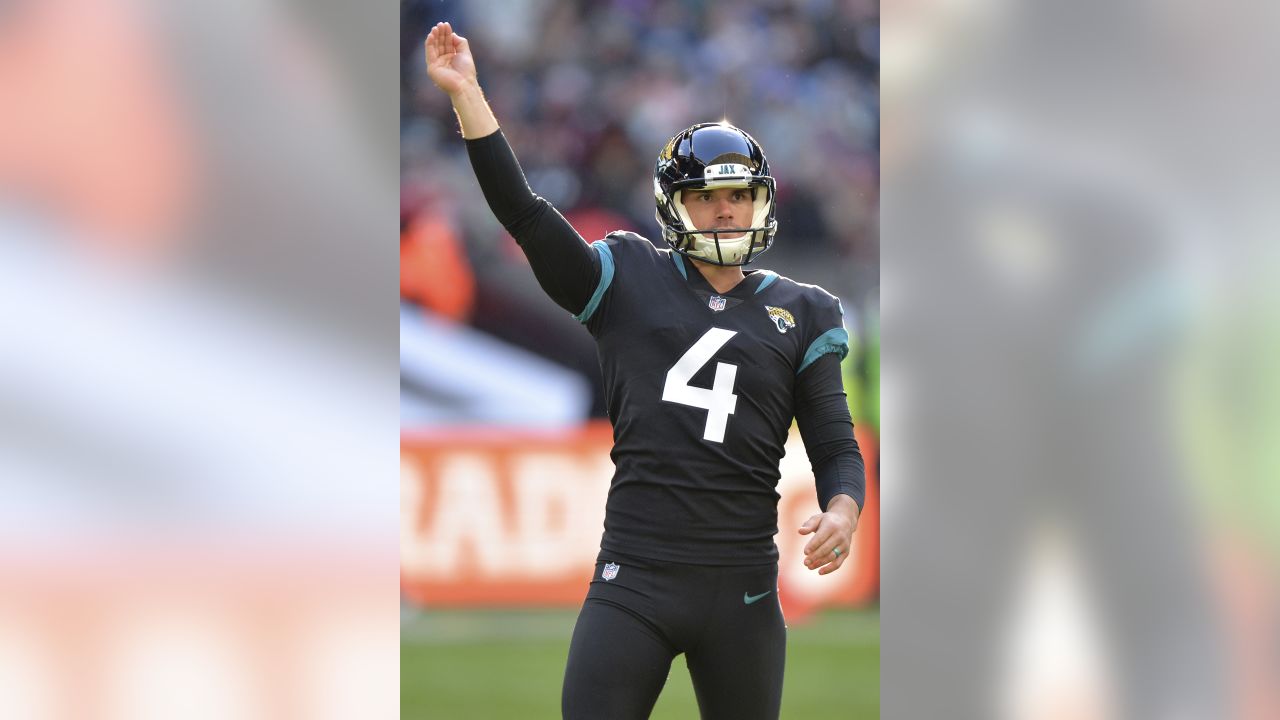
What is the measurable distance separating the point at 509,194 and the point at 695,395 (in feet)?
1.71

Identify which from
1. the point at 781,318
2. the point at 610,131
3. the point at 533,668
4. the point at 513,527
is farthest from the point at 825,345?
the point at 610,131

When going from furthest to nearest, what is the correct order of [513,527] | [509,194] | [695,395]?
[513,527]
[695,395]
[509,194]

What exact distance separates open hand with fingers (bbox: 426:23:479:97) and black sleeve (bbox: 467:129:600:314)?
0.12 meters

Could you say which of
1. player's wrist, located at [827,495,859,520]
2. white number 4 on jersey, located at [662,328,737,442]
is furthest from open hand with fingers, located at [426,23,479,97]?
player's wrist, located at [827,495,859,520]

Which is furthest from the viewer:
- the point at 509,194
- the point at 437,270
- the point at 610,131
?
the point at 610,131

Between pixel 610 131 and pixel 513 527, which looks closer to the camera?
pixel 513 527

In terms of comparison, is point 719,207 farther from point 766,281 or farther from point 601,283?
point 601,283

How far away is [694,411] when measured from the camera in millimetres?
2617
